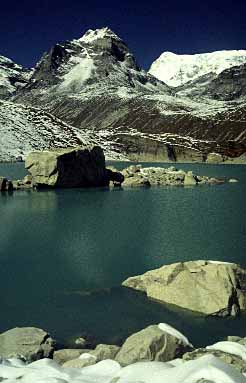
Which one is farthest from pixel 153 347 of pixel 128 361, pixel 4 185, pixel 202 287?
pixel 4 185

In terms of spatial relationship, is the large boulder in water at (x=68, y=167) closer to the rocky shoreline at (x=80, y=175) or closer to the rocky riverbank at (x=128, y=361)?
the rocky shoreline at (x=80, y=175)

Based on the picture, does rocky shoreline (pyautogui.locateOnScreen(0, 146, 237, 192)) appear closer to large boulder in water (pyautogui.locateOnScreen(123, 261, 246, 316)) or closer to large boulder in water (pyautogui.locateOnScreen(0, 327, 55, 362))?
large boulder in water (pyautogui.locateOnScreen(123, 261, 246, 316))

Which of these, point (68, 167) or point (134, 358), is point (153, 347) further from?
point (68, 167)

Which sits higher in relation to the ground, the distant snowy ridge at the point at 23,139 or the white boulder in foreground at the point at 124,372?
the distant snowy ridge at the point at 23,139

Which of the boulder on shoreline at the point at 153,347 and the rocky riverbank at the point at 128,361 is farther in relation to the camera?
the boulder on shoreline at the point at 153,347

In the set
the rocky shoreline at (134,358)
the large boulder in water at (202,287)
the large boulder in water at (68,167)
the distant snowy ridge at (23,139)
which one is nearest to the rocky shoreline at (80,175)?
the large boulder in water at (68,167)

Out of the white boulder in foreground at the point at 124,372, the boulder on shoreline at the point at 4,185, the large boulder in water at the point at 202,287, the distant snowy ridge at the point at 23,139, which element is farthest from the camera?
the distant snowy ridge at the point at 23,139
